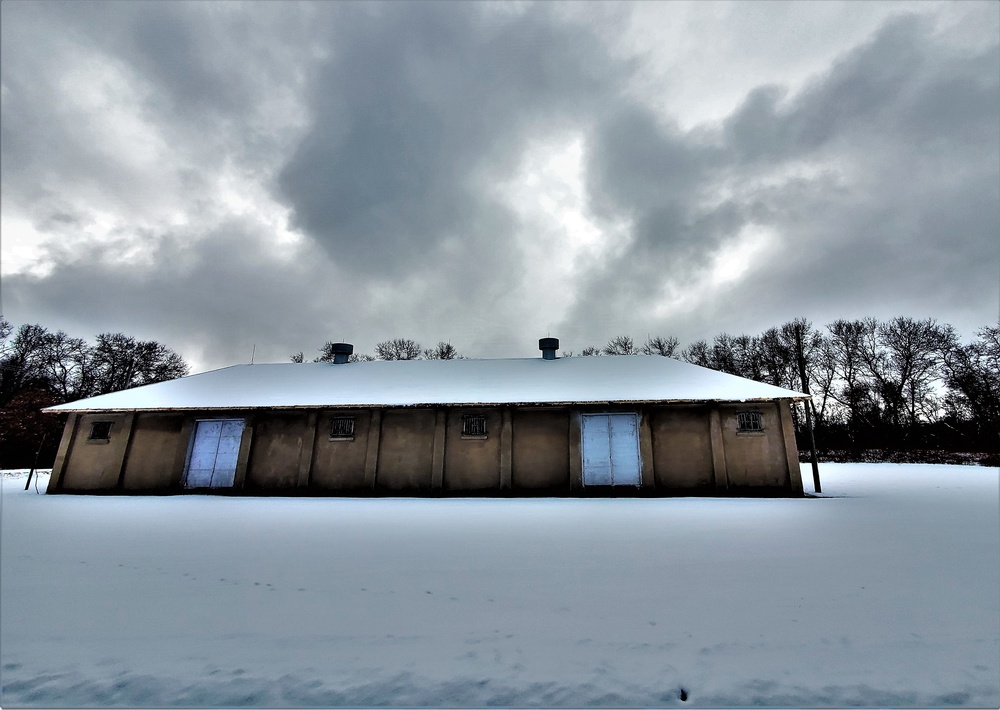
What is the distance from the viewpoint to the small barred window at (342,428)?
1425cm

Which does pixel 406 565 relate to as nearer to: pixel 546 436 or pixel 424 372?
pixel 546 436

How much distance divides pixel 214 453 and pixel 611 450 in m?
13.4

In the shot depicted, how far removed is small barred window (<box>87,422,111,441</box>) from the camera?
49.3ft

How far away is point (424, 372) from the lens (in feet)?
56.3

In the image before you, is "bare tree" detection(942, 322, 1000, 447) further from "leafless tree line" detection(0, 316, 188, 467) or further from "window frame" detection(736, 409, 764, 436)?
"leafless tree line" detection(0, 316, 188, 467)

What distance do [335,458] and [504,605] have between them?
11765 mm

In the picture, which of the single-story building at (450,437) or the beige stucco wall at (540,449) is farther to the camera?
the beige stucco wall at (540,449)

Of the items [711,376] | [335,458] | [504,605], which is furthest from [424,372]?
[504,605]

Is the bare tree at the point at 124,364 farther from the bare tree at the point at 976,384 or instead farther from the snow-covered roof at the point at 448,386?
the bare tree at the point at 976,384

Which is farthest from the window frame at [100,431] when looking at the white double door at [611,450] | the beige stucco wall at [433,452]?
the white double door at [611,450]

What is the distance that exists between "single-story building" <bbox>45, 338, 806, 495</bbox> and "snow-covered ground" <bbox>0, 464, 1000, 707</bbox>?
18.7ft

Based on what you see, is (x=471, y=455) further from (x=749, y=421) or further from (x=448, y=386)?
(x=749, y=421)

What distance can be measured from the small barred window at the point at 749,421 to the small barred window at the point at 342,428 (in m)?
12.4

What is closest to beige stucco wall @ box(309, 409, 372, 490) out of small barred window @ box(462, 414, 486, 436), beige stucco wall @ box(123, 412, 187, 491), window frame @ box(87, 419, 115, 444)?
small barred window @ box(462, 414, 486, 436)
